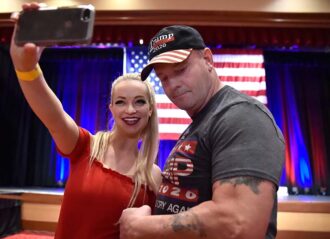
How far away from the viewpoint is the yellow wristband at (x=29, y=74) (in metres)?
0.73

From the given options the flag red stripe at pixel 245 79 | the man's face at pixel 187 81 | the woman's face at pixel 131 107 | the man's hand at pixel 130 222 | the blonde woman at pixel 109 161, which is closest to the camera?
the man's hand at pixel 130 222

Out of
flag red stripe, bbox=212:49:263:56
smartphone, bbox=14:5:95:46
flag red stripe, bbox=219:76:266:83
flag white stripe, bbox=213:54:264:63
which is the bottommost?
smartphone, bbox=14:5:95:46

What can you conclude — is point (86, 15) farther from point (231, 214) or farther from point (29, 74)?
point (231, 214)

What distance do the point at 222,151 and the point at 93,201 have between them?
0.61 metres

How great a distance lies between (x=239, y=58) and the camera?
16.6 feet

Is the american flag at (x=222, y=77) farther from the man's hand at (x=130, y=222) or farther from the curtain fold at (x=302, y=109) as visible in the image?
the man's hand at (x=130, y=222)

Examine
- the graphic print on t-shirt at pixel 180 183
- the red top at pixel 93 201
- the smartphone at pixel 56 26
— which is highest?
the smartphone at pixel 56 26

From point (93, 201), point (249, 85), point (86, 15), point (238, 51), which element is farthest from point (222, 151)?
point (238, 51)

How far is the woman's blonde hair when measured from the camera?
114 cm

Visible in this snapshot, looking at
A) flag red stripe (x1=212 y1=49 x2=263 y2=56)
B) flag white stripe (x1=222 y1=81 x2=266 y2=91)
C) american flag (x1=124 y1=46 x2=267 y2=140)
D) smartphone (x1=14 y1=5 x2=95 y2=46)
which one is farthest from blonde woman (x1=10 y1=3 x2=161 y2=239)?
flag red stripe (x1=212 y1=49 x2=263 y2=56)

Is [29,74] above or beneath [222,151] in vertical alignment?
above

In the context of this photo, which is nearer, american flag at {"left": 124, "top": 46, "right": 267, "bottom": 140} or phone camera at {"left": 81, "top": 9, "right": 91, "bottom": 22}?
phone camera at {"left": 81, "top": 9, "right": 91, "bottom": 22}

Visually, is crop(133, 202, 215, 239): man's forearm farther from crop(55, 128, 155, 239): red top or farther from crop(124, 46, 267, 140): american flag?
crop(124, 46, 267, 140): american flag

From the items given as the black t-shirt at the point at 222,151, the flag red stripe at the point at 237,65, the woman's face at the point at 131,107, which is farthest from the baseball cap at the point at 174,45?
the flag red stripe at the point at 237,65
